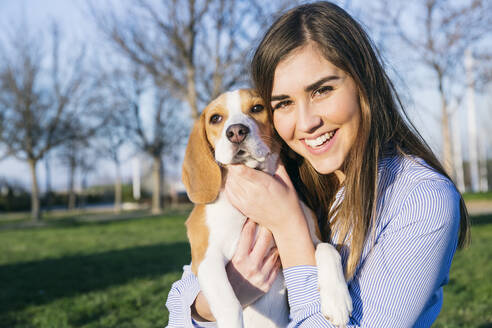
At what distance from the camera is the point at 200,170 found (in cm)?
261

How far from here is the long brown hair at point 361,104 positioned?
1990 millimetres

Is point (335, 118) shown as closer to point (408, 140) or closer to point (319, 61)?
point (319, 61)

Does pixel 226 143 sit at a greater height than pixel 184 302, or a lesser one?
greater

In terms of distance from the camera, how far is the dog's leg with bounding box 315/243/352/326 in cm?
178

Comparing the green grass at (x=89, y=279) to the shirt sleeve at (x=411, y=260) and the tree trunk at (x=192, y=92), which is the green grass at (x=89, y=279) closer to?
the shirt sleeve at (x=411, y=260)

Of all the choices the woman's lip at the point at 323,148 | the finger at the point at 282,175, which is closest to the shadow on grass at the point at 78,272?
the finger at the point at 282,175

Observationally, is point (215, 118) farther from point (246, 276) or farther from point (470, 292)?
point (470, 292)

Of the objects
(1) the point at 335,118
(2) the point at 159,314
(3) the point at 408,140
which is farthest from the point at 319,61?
(2) the point at 159,314

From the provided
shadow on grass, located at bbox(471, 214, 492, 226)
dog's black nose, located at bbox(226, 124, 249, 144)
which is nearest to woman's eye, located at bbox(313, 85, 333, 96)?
dog's black nose, located at bbox(226, 124, 249, 144)

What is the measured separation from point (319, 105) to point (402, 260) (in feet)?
2.55

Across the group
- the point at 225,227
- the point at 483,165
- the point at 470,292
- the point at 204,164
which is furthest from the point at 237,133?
the point at 483,165

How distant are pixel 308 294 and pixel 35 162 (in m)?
18.8

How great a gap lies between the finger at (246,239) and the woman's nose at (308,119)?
627 millimetres

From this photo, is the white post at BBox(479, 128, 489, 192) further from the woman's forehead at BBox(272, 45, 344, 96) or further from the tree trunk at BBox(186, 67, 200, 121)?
the woman's forehead at BBox(272, 45, 344, 96)
